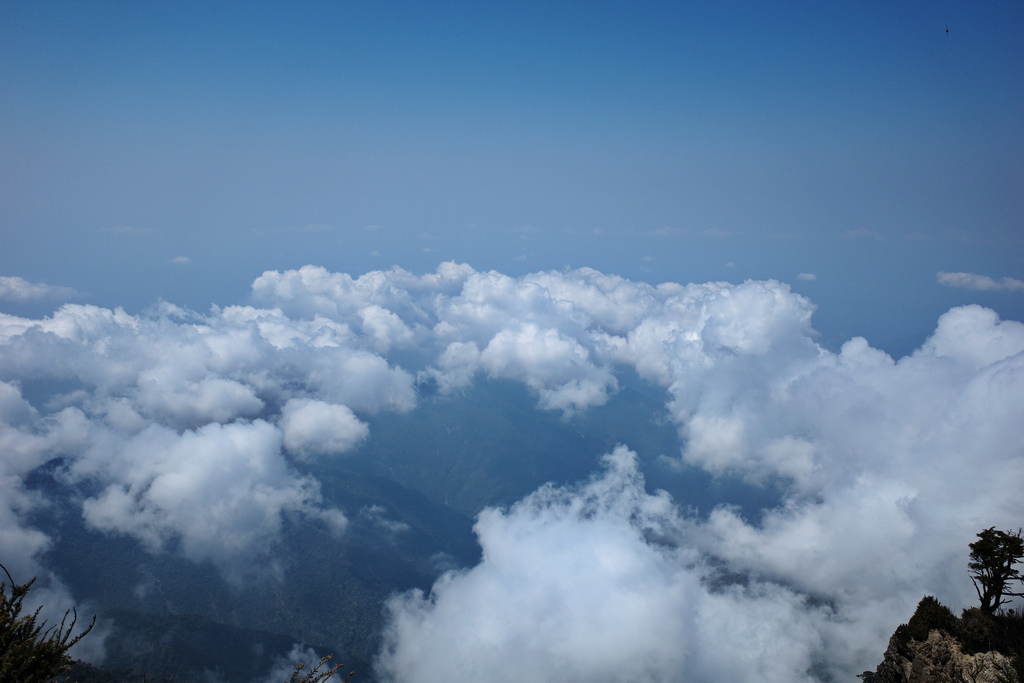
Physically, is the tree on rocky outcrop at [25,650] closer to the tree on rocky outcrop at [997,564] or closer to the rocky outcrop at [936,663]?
the rocky outcrop at [936,663]

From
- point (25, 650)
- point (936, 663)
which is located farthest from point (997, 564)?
point (25, 650)

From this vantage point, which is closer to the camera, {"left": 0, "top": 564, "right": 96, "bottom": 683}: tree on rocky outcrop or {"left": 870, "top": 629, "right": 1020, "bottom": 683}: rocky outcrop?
{"left": 0, "top": 564, "right": 96, "bottom": 683}: tree on rocky outcrop

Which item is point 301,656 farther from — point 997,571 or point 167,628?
point 997,571

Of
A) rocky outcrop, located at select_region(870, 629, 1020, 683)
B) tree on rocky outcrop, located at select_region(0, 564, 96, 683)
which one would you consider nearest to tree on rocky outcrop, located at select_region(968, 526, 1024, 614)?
rocky outcrop, located at select_region(870, 629, 1020, 683)

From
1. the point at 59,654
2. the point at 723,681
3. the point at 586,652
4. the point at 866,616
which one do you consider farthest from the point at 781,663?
the point at 59,654

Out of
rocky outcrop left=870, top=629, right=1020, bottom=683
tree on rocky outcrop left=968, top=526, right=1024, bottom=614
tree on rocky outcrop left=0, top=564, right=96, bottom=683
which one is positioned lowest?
tree on rocky outcrop left=0, top=564, right=96, bottom=683

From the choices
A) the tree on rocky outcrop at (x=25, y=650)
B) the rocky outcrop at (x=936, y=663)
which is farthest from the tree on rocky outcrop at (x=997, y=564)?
the tree on rocky outcrop at (x=25, y=650)

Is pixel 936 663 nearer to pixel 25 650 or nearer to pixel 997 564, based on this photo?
pixel 997 564

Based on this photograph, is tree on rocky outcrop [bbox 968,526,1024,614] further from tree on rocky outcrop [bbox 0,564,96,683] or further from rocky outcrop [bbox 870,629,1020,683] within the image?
tree on rocky outcrop [bbox 0,564,96,683]
